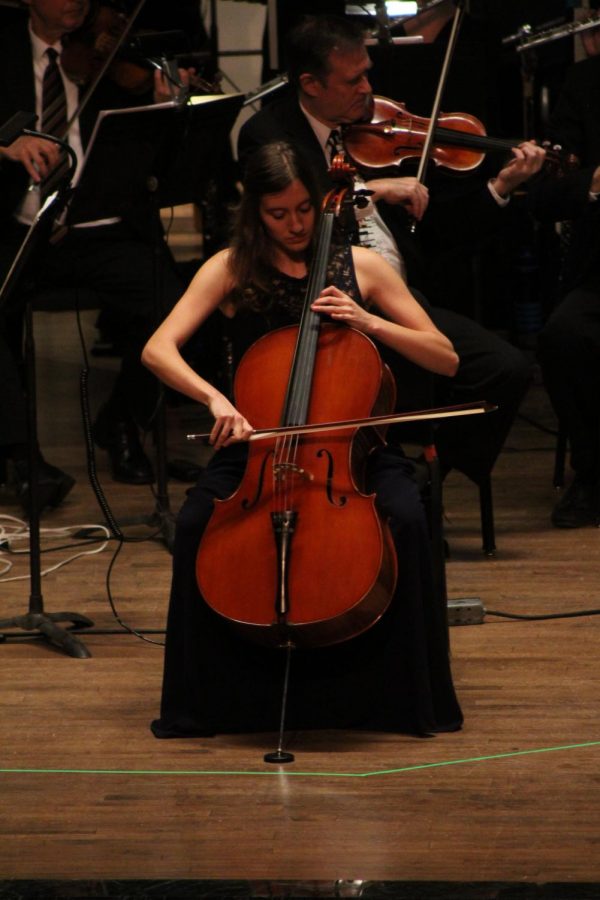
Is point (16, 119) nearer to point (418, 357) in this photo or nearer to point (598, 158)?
point (418, 357)

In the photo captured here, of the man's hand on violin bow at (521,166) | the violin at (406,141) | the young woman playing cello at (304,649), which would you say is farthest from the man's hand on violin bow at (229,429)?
the man's hand on violin bow at (521,166)

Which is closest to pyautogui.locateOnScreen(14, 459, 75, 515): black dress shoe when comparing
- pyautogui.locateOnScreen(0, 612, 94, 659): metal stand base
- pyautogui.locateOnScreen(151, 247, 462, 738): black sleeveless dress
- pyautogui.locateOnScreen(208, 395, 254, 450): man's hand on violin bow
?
pyautogui.locateOnScreen(0, 612, 94, 659): metal stand base

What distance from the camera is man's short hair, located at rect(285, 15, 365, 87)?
371cm

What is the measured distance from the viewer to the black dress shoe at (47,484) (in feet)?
14.3

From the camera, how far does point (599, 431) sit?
4.09 metres

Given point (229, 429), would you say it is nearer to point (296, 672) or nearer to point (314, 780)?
point (296, 672)

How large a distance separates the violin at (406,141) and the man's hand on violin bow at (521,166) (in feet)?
0.09

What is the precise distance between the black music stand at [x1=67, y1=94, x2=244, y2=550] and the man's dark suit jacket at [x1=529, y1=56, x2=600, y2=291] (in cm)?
87

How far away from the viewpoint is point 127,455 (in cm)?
465

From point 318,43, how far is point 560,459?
1.40 m

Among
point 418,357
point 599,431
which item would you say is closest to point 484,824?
point 418,357

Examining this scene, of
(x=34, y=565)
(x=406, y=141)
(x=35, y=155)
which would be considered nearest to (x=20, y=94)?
(x=35, y=155)

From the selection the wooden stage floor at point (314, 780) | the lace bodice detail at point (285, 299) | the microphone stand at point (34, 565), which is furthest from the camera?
the microphone stand at point (34, 565)

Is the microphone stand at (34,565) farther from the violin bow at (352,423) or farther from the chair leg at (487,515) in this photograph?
the chair leg at (487,515)
